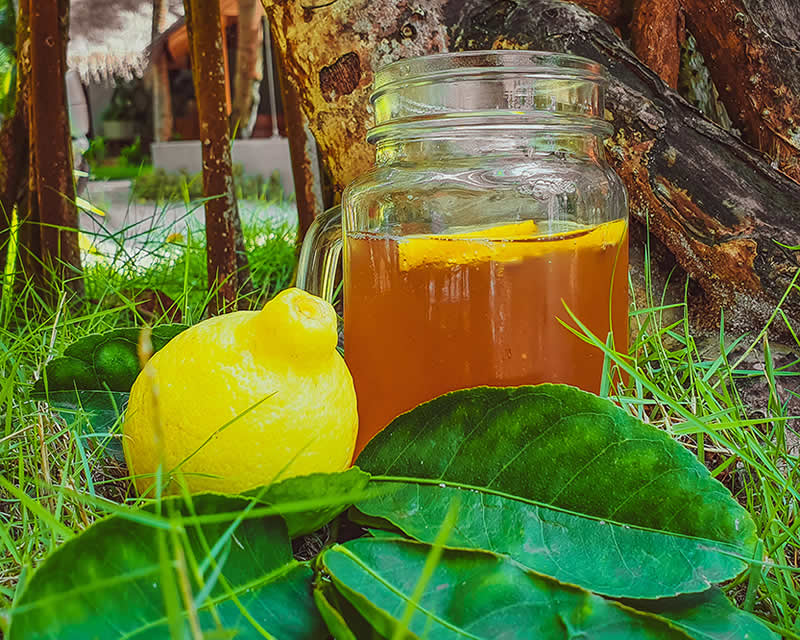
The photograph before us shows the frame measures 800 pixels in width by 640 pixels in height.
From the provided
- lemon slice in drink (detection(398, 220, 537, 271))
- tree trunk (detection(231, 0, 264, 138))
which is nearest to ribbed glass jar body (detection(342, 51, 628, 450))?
lemon slice in drink (detection(398, 220, 537, 271))

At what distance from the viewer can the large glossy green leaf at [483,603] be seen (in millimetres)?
380

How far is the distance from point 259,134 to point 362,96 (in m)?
10.3

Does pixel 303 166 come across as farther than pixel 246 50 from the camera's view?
No

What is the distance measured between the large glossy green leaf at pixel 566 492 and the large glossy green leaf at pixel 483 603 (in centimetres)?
4

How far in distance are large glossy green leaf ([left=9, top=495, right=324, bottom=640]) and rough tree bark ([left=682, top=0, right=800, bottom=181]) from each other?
2.68ft

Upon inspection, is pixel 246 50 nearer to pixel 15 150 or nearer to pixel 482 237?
pixel 15 150

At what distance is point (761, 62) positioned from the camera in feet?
3.13

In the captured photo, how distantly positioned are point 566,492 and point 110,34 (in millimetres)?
6977

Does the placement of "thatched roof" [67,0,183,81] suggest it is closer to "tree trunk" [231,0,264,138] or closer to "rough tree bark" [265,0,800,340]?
"tree trunk" [231,0,264,138]

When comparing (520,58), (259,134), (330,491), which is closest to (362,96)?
(520,58)

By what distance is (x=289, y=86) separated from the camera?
1.21 m

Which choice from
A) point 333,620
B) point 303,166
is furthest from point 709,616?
point 303,166

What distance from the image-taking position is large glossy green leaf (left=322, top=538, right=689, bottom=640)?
38cm

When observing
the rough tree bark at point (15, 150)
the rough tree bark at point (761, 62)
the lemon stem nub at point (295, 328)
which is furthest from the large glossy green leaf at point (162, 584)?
the rough tree bark at point (15, 150)
